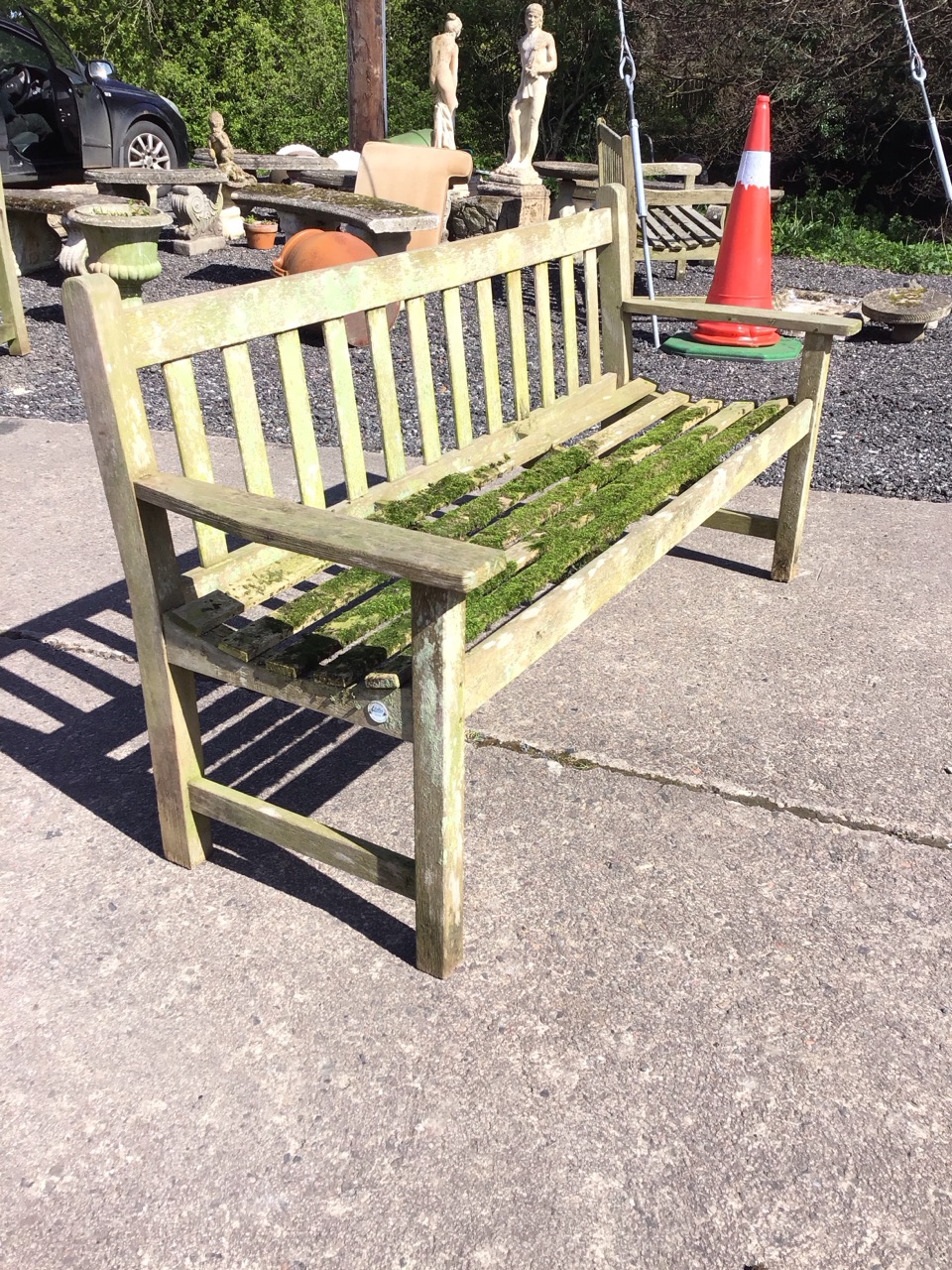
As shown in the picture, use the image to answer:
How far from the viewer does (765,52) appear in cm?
1220

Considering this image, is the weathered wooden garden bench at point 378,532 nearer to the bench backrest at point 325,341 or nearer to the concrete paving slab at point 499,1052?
the bench backrest at point 325,341

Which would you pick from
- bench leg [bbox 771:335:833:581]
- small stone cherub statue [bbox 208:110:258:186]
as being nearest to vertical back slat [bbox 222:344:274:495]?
bench leg [bbox 771:335:833:581]

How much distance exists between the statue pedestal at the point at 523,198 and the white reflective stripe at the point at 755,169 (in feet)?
15.3

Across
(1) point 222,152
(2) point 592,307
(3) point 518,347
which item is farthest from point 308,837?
(1) point 222,152

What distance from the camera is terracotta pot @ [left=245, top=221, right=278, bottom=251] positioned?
32.7 ft

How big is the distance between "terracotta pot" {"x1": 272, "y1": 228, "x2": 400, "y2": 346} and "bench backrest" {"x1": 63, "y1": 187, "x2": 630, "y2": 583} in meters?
3.62

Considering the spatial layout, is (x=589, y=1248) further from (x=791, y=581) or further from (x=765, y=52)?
(x=765, y=52)

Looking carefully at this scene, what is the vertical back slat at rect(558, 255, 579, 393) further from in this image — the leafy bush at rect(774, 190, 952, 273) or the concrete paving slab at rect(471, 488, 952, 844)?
the leafy bush at rect(774, 190, 952, 273)

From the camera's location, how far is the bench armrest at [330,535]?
170 cm

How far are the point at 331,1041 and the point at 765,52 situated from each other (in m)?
12.9

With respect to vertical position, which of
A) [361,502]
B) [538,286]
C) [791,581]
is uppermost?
[538,286]

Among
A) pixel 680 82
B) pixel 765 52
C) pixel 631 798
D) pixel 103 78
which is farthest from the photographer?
pixel 680 82

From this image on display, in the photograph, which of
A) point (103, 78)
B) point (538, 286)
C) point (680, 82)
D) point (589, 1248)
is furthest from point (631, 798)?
point (680, 82)

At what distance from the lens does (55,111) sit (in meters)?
9.97
